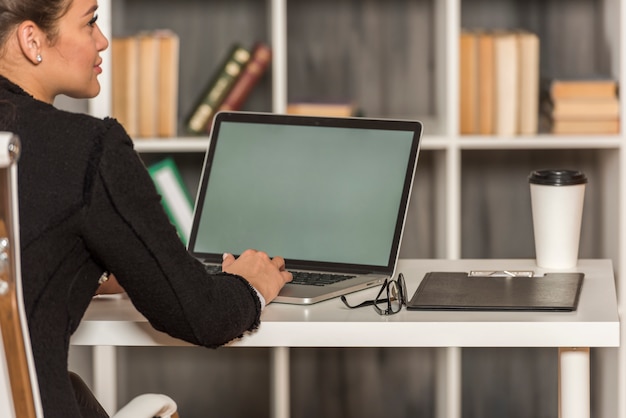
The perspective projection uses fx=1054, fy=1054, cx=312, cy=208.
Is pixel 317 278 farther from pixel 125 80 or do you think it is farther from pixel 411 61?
pixel 411 61

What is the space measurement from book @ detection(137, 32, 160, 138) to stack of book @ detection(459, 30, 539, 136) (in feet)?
2.55

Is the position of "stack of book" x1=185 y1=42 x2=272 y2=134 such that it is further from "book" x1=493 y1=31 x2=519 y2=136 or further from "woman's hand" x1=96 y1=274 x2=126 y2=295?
"woman's hand" x1=96 y1=274 x2=126 y2=295

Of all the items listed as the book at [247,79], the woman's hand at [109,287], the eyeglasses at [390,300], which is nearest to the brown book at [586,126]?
the book at [247,79]

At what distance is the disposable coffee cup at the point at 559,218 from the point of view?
1.87 m

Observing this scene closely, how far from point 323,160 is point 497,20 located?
A: 130 cm

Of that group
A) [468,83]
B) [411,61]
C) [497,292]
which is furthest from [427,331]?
[411,61]

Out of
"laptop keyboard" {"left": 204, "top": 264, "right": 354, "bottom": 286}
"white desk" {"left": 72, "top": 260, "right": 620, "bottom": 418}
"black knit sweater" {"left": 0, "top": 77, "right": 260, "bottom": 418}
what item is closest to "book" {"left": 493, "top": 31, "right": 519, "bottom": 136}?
"laptop keyboard" {"left": 204, "top": 264, "right": 354, "bottom": 286}

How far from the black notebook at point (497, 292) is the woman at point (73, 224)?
0.32 m

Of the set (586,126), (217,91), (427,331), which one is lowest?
(427,331)

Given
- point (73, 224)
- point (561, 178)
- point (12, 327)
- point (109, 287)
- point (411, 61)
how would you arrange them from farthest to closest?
point (411, 61)
point (561, 178)
point (109, 287)
point (73, 224)
point (12, 327)

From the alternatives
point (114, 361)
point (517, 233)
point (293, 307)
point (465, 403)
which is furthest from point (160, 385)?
point (293, 307)

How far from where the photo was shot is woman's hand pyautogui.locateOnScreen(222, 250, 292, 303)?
1.59 metres

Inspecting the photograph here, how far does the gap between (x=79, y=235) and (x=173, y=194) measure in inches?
55.1

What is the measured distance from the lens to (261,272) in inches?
64.0
